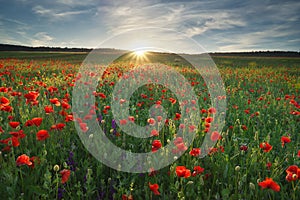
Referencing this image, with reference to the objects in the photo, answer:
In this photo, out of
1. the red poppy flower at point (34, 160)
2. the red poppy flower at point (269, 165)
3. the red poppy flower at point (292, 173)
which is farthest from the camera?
the red poppy flower at point (269, 165)

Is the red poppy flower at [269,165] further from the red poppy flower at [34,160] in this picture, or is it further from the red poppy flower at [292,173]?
the red poppy flower at [34,160]

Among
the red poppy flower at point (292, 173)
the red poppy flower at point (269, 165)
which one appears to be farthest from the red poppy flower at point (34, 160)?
the red poppy flower at point (269, 165)

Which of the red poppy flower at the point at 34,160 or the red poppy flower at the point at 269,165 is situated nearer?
the red poppy flower at the point at 34,160

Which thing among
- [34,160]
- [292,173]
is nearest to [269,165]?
[292,173]

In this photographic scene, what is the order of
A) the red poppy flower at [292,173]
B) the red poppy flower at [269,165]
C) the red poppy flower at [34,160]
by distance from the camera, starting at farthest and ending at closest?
the red poppy flower at [269,165] → the red poppy flower at [34,160] → the red poppy flower at [292,173]

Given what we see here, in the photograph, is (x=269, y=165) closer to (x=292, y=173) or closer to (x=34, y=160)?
(x=292, y=173)

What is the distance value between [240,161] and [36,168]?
2199 mm

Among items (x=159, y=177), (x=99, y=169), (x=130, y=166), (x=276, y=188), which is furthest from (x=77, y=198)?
(x=276, y=188)

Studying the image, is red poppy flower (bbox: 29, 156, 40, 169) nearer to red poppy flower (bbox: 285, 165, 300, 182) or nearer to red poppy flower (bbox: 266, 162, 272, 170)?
red poppy flower (bbox: 285, 165, 300, 182)

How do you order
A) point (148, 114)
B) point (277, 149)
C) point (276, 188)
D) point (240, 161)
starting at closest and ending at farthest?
point (276, 188)
point (240, 161)
point (277, 149)
point (148, 114)

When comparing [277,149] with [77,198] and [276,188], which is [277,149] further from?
[77,198]

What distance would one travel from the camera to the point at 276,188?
1.75 m

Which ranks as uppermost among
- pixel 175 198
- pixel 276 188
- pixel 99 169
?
pixel 276 188

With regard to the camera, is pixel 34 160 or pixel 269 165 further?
pixel 269 165
